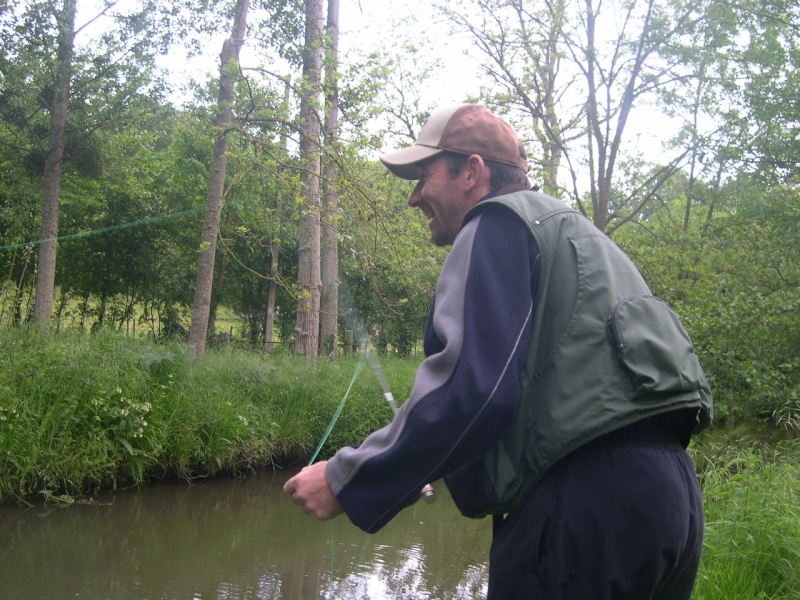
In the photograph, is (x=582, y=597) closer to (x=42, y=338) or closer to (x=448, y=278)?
(x=448, y=278)

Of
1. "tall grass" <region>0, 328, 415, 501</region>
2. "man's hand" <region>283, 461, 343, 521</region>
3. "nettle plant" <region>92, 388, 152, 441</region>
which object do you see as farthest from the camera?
"nettle plant" <region>92, 388, 152, 441</region>

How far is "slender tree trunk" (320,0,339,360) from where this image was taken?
9320 millimetres

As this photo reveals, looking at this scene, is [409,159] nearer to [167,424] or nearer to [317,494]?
[317,494]

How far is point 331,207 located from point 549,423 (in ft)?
26.5

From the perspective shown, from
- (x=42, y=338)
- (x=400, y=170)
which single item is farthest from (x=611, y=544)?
(x=42, y=338)

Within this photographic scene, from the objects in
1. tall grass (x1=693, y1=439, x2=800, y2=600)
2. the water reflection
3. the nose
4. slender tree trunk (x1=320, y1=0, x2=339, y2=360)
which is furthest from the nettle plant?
the nose

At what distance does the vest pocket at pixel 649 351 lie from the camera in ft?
4.82

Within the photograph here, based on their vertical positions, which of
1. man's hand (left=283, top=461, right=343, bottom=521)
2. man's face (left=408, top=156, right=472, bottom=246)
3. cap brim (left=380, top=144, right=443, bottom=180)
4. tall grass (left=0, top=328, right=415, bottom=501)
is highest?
cap brim (left=380, top=144, right=443, bottom=180)

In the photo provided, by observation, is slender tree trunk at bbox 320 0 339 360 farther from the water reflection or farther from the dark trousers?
the dark trousers

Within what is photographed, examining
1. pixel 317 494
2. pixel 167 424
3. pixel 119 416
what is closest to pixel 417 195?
pixel 317 494

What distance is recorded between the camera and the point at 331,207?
9391 millimetres

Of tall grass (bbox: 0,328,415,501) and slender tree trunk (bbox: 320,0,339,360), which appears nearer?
tall grass (bbox: 0,328,415,501)

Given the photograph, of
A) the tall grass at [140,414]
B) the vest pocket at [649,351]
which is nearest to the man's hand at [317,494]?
the vest pocket at [649,351]

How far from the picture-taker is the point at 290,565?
19.6 feet
